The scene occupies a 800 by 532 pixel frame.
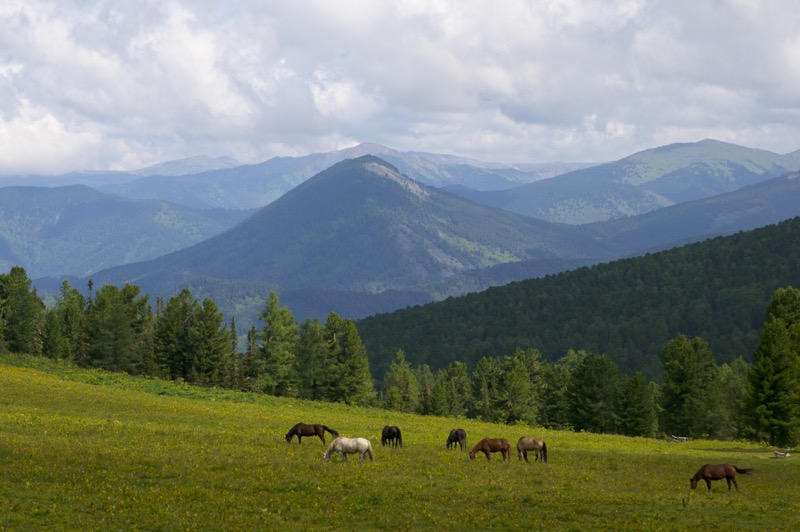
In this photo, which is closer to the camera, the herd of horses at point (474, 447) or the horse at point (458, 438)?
the herd of horses at point (474, 447)

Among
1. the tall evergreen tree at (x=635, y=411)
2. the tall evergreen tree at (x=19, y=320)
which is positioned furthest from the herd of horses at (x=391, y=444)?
the tall evergreen tree at (x=19, y=320)

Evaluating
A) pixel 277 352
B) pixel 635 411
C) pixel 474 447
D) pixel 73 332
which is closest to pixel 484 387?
pixel 635 411

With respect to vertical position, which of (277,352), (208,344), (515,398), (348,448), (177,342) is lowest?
(515,398)

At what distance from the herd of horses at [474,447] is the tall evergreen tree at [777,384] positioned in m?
25.0

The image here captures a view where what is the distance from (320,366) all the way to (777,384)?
56889 millimetres

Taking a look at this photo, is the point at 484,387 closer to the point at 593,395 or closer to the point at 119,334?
the point at 593,395

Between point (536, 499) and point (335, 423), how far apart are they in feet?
99.2

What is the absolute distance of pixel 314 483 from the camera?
31.1m

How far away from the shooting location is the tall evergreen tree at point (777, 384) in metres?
59.8

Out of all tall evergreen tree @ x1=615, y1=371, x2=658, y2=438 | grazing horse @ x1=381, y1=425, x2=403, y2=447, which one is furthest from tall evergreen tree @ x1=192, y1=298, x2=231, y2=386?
grazing horse @ x1=381, y1=425, x2=403, y2=447

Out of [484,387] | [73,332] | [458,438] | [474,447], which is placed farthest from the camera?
[484,387]

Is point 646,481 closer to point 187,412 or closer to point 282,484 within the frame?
point 282,484

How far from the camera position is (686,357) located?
86.4 metres

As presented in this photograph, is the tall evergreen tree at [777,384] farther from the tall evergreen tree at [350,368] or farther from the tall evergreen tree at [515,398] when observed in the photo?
the tall evergreen tree at [350,368]
